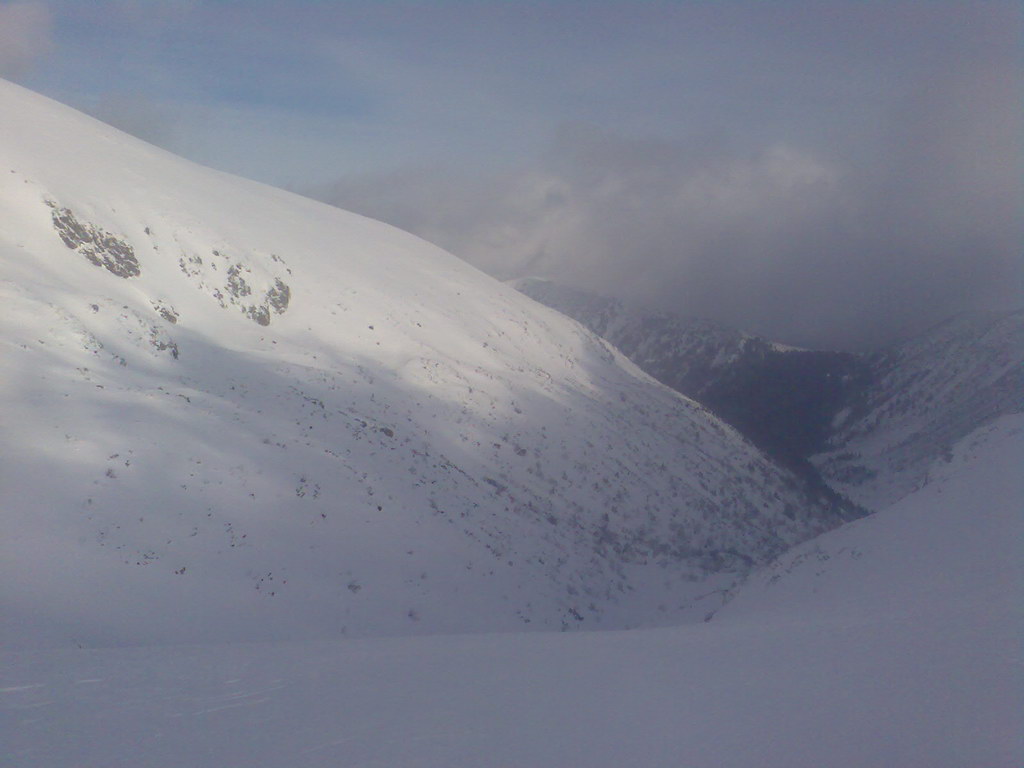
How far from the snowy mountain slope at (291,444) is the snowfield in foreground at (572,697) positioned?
423 cm

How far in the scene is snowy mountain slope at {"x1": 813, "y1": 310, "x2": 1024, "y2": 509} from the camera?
3740 inches

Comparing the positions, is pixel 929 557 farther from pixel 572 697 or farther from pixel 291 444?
pixel 291 444

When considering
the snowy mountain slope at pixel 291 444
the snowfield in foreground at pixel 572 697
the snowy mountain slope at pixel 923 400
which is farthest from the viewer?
the snowy mountain slope at pixel 923 400

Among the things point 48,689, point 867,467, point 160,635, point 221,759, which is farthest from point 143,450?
point 867,467

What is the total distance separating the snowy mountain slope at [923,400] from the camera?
95.0 metres

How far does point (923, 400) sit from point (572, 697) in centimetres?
17248

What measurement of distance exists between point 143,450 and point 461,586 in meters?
7.89

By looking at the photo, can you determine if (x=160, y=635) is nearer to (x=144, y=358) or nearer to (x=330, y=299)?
(x=144, y=358)

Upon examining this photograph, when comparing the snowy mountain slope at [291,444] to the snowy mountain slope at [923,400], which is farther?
the snowy mountain slope at [923,400]

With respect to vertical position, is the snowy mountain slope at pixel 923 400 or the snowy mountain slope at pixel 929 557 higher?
the snowy mountain slope at pixel 923 400

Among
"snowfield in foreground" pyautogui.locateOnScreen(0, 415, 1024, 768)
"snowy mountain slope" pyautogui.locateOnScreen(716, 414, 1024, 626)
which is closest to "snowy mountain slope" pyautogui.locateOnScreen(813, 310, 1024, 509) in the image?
"snowy mountain slope" pyautogui.locateOnScreen(716, 414, 1024, 626)

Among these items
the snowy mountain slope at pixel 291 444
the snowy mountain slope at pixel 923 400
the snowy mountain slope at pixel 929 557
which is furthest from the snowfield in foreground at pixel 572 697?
the snowy mountain slope at pixel 923 400

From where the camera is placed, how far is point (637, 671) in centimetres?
668

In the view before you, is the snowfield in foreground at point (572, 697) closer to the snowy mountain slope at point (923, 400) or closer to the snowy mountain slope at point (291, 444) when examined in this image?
the snowy mountain slope at point (291, 444)
